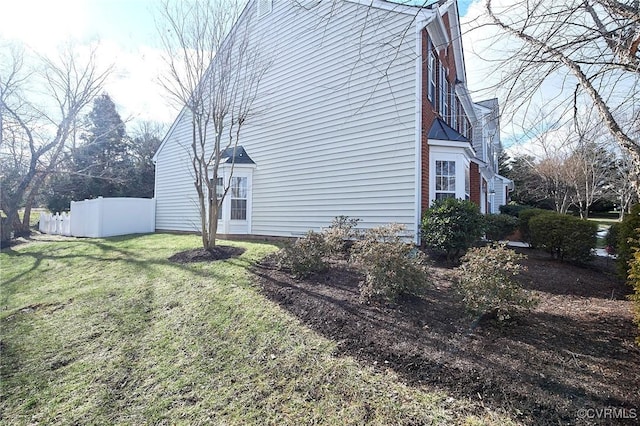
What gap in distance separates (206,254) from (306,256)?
10.7 feet

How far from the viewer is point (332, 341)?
393 centimetres

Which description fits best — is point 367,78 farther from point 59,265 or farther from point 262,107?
point 59,265

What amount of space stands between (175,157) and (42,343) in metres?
12.0

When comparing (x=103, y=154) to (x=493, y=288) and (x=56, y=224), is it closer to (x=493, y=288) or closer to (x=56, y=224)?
(x=56, y=224)

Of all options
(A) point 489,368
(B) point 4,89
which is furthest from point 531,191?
(B) point 4,89

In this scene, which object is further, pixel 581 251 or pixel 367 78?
pixel 367 78

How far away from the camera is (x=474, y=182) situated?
13164mm

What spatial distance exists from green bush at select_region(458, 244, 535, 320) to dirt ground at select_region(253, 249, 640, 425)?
0.19m

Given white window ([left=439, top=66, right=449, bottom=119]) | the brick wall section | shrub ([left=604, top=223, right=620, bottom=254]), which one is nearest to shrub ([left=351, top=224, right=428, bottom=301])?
shrub ([left=604, top=223, right=620, bottom=254])

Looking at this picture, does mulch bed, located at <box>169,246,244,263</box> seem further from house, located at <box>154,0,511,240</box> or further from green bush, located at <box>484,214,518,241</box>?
green bush, located at <box>484,214,518,241</box>

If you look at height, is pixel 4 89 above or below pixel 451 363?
above

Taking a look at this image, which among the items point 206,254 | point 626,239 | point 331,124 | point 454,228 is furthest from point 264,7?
point 626,239

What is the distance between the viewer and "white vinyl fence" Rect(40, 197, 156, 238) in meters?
14.8

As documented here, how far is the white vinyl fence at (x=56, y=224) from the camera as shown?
1708 cm
